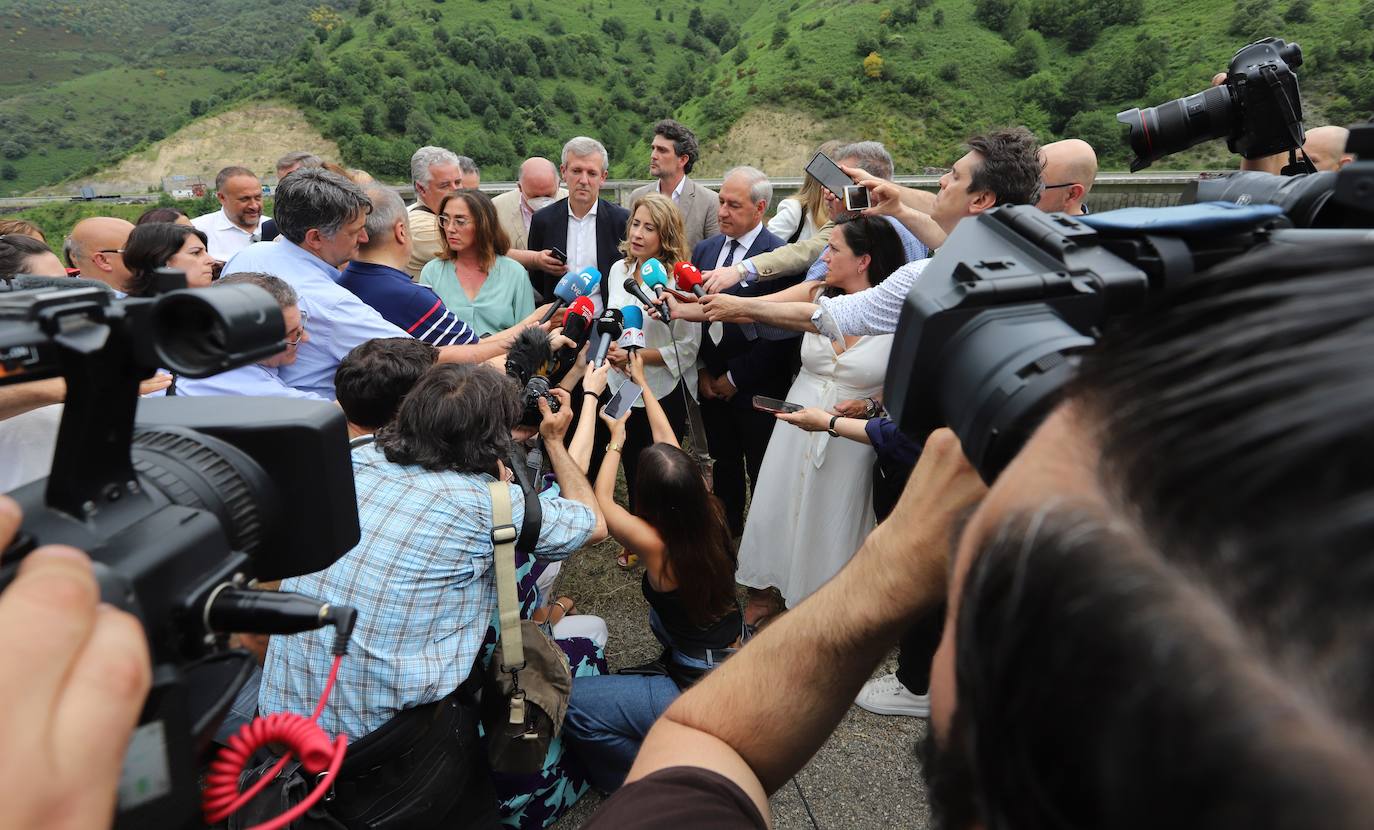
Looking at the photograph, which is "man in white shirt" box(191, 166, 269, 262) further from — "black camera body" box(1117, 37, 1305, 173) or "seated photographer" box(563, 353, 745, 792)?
"black camera body" box(1117, 37, 1305, 173)

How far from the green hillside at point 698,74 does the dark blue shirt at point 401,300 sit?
43.9m

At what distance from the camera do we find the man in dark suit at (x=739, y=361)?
4266 mm

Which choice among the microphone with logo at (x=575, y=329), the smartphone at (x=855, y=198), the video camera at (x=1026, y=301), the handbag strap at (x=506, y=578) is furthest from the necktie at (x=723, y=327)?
the video camera at (x=1026, y=301)

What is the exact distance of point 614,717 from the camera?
259 centimetres

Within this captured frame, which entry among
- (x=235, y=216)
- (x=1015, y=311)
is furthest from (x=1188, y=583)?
(x=235, y=216)

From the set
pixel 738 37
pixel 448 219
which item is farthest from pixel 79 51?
pixel 448 219

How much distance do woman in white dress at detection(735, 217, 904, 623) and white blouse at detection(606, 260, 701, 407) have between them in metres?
0.93

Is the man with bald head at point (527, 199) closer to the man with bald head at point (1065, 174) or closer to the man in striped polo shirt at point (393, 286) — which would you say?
the man in striped polo shirt at point (393, 286)

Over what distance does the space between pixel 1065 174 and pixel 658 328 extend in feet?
7.52

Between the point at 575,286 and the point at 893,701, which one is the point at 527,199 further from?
the point at 893,701

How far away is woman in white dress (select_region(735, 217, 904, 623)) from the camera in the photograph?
3.32 m

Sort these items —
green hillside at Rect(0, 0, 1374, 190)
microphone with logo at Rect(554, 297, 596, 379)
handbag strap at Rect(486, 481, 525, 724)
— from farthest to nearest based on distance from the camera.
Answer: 1. green hillside at Rect(0, 0, 1374, 190)
2. microphone with logo at Rect(554, 297, 596, 379)
3. handbag strap at Rect(486, 481, 525, 724)

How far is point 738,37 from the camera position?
3241 inches

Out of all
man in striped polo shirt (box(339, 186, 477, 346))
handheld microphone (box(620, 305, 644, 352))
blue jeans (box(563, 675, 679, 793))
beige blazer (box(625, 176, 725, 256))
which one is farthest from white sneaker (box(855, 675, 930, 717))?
beige blazer (box(625, 176, 725, 256))
